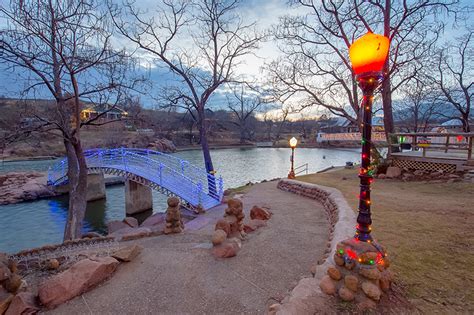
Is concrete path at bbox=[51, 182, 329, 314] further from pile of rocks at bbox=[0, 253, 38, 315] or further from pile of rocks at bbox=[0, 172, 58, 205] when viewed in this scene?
pile of rocks at bbox=[0, 172, 58, 205]

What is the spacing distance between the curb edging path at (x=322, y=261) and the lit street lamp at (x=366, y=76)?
→ 918 millimetres

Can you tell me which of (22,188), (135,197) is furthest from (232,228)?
(22,188)

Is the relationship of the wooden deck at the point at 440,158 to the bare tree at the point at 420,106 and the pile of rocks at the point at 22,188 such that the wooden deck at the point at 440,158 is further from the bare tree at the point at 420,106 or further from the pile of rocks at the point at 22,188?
the pile of rocks at the point at 22,188

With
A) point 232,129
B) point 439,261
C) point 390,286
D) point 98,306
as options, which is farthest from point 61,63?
point 232,129

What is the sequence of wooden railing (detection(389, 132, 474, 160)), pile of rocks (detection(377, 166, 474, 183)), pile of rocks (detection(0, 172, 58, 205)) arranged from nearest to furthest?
1. pile of rocks (detection(377, 166, 474, 183))
2. wooden railing (detection(389, 132, 474, 160))
3. pile of rocks (detection(0, 172, 58, 205))

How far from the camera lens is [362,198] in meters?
3.26

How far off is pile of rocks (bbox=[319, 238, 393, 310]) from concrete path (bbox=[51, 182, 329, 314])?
0.83 m

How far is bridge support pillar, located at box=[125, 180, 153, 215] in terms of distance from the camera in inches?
632

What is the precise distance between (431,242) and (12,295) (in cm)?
716

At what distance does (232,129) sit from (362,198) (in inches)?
3665

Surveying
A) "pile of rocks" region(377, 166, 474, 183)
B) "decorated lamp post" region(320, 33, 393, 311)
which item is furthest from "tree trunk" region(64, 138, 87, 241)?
"pile of rocks" region(377, 166, 474, 183)

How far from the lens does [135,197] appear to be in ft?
53.1

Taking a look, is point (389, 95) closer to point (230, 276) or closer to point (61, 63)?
point (230, 276)

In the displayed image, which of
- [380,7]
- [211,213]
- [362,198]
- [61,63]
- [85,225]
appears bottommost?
[85,225]
